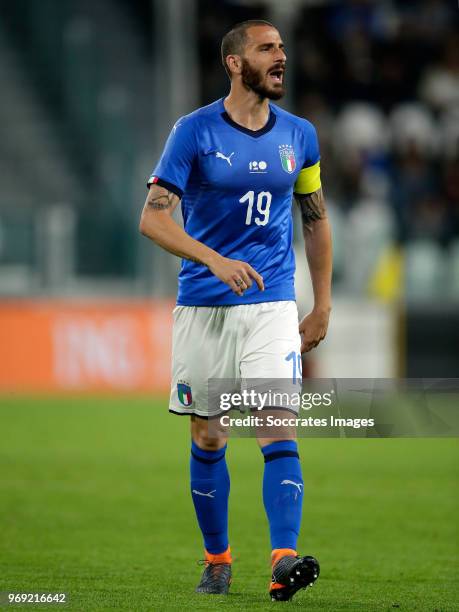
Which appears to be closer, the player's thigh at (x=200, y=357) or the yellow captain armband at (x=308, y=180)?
the player's thigh at (x=200, y=357)

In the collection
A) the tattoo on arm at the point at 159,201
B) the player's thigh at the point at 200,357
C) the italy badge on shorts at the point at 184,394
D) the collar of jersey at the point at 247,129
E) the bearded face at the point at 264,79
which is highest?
the bearded face at the point at 264,79

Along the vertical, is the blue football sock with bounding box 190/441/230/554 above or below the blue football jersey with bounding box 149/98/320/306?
below

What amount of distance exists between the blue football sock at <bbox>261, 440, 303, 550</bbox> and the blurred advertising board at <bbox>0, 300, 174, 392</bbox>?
11.6 metres

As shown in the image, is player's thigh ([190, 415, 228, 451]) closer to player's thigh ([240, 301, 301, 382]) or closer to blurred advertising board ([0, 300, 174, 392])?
player's thigh ([240, 301, 301, 382])

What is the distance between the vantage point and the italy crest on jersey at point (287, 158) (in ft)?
18.2

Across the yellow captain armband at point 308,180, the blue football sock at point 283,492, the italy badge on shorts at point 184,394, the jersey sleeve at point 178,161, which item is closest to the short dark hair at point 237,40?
the jersey sleeve at point 178,161

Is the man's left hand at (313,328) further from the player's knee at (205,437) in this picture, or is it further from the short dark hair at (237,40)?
the short dark hair at (237,40)

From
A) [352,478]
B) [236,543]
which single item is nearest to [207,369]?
[236,543]

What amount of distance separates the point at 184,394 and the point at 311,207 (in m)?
0.93

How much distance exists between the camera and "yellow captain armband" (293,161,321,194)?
5730 mm

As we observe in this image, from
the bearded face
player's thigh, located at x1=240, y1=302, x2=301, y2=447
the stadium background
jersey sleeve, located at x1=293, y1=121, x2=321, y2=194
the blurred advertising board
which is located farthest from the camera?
the blurred advertising board

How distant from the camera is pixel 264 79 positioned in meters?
5.47

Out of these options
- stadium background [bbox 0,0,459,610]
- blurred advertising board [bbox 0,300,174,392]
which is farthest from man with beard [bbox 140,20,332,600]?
blurred advertising board [bbox 0,300,174,392]

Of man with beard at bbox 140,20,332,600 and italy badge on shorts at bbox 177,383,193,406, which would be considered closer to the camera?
man with beard at bbox 140,20,332,600
